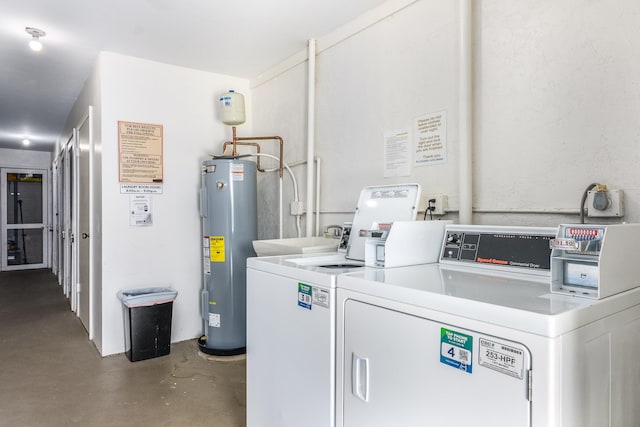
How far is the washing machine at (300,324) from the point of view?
1428mm

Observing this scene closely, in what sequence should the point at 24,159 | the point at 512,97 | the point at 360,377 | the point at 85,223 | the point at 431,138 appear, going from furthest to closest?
the point at 24,159
the point at 85,223
the point at 431,138
the point at 512,97
the point at 360,377

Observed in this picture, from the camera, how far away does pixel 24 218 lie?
7.95m

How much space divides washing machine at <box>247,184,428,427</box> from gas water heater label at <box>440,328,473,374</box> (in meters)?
0.44

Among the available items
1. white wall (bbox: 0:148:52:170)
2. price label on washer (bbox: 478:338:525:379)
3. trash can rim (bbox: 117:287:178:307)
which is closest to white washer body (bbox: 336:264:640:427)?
price label on washer (bbox: 478:338:525:379)

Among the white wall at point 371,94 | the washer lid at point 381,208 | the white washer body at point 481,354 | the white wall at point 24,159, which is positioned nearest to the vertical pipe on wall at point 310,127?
the white wall at point 371,94

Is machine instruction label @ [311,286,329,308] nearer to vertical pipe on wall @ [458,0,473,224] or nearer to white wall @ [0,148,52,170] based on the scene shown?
vertical pipe on wall @ [458,0,473,224]

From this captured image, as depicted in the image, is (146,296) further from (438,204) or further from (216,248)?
(438,204)

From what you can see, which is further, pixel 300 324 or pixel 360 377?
pixel 300 324

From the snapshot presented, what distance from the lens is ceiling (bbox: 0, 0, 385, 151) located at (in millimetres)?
2479

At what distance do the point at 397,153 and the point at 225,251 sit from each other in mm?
1562

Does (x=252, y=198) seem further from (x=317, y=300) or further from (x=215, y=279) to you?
(x=317, y=300)

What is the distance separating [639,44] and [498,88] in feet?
1.74

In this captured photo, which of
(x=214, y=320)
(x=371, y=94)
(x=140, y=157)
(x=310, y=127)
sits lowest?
(x=214, y=320)

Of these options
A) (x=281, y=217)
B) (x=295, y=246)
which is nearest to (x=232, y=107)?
(x=281, y=217)
